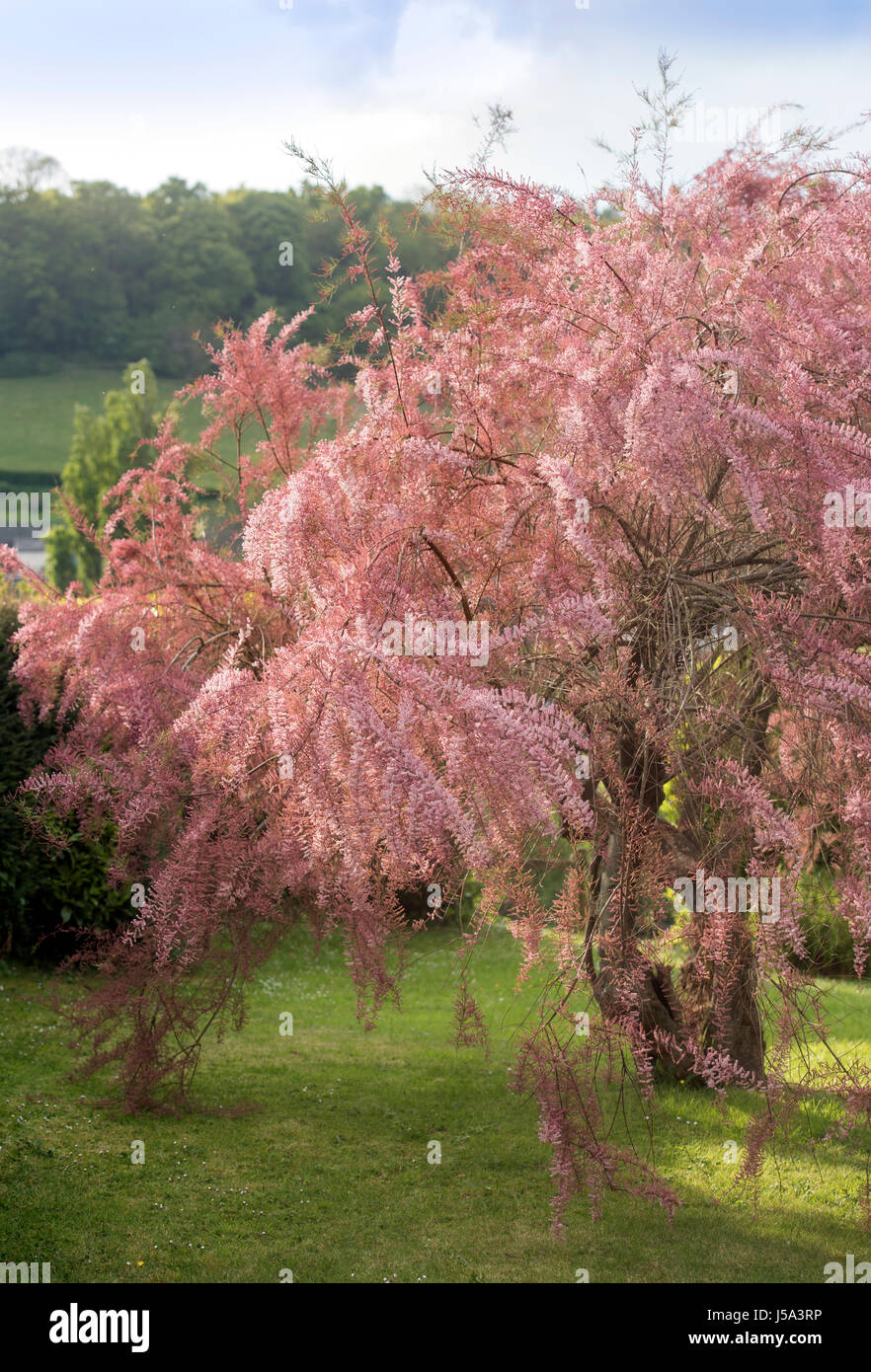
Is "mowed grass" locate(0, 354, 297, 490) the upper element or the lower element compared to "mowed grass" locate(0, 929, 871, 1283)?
upper

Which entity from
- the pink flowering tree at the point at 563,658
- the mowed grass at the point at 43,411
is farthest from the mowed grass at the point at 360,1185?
the mowed grass at the point at 43,411

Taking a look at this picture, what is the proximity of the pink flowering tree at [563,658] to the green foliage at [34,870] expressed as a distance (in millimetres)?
2873

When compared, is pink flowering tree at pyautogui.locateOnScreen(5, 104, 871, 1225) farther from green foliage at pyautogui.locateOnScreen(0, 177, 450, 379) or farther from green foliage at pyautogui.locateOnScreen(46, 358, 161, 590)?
green foliage at pyautogui.locateOnScreen(0, 177, 450, 379)

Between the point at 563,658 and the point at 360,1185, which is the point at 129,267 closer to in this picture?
the point at 360,1185

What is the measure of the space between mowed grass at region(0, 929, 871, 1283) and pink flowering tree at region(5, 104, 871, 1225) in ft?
1.81

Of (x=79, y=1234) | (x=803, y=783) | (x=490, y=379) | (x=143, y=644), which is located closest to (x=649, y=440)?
(x=490, y=379)

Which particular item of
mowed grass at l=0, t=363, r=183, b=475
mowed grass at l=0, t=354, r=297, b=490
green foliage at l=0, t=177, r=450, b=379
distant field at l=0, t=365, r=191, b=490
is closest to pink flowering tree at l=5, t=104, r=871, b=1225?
green foliage at l=0, t=177, r=450, b=379

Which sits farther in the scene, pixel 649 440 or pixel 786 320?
pixel 786 320

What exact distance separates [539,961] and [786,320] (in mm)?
2680

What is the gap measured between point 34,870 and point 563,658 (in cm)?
577

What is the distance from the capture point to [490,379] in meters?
4.79

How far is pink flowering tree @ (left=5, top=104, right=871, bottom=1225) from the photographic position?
11.6 feet

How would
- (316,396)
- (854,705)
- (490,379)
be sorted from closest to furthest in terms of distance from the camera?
(854,705) → (490,379) → (316,396)
